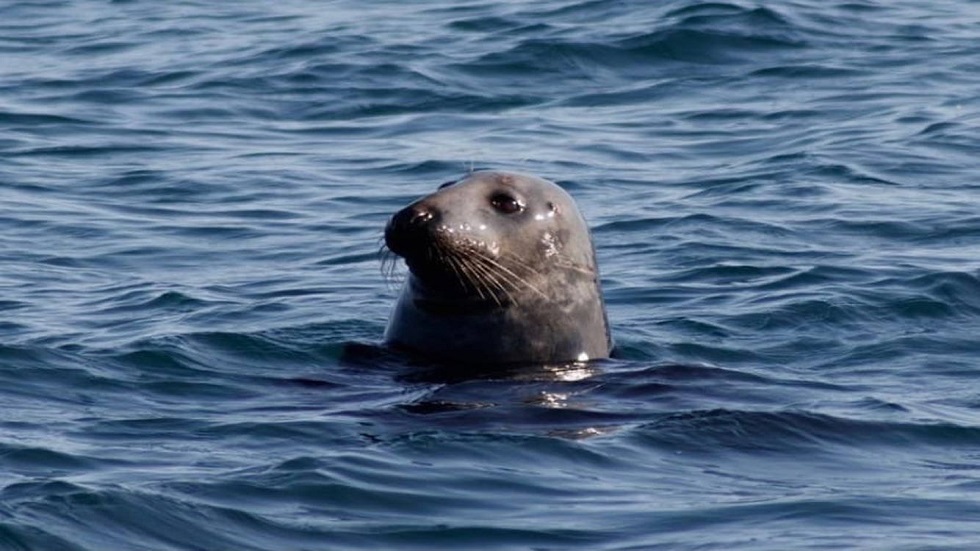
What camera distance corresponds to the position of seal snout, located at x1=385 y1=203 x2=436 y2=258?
9773 mm

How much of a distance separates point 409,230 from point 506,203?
2.69 ft

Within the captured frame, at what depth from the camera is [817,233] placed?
14625mm

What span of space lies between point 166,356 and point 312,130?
303 inches

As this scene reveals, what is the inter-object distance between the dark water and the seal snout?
0.63 m

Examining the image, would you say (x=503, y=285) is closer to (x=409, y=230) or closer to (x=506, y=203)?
(x=506, y=203)

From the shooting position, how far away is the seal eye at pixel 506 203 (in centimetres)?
1044

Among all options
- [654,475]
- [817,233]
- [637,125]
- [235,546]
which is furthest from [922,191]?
[235,546]

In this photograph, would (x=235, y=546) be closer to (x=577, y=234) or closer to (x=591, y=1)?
(x=577, y=234)

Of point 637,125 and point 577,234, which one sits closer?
point 577,234

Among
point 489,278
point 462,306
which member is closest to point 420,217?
point 489,278

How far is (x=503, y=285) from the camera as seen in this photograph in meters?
10.4

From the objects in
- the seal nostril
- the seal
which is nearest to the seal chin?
the seal

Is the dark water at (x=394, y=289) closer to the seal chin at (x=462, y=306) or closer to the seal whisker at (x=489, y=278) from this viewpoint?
the seal chin at (x=462, y=306)

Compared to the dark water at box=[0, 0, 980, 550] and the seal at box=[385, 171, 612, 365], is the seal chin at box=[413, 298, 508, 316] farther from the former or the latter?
the dark water at box=[0, 0, 980, 550]
